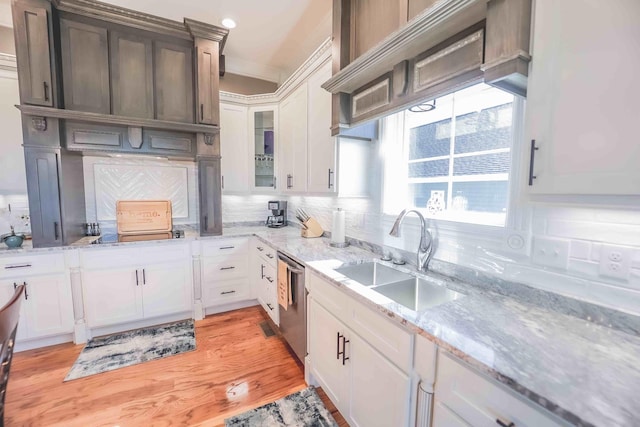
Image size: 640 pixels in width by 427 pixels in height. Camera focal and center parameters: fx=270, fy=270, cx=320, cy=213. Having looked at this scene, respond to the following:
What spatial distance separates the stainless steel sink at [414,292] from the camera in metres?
1.51

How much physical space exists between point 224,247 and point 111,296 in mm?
1083

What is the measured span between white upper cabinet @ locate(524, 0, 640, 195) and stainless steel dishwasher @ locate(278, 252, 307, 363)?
1.47 metres

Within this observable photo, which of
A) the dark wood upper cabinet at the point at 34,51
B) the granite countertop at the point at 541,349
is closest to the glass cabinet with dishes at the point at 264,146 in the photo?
the dark wood upper cabinet at the point at 34,51

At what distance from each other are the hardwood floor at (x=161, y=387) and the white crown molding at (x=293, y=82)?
2.49 m

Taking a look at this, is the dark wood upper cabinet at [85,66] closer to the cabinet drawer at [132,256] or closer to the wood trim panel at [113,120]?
the wood trim panel at [113,120]

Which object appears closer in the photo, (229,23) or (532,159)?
(532,159)

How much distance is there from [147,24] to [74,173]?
62.2 inches

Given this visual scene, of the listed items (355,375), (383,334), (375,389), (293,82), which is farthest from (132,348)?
(293,82)

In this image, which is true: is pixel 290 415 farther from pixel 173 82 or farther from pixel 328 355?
pixel 173 82

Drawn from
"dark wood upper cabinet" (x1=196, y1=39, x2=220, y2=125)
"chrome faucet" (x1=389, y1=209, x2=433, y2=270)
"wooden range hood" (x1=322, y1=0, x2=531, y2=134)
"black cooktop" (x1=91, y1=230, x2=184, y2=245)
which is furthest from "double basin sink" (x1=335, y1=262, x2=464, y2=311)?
Result: "dark wood upper cabinet" (x1=196, y1=39, x2=220, y2=125)

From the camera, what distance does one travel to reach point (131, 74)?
2.56 m

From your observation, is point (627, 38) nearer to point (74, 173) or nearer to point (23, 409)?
point (23, 409)

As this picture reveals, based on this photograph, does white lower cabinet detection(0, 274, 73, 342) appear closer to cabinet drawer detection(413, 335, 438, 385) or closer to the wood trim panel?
the wood trim panel

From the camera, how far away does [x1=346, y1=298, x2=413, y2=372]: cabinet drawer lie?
3.48 ft
